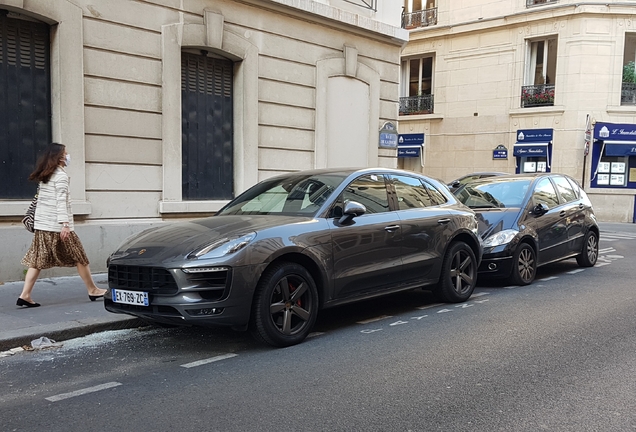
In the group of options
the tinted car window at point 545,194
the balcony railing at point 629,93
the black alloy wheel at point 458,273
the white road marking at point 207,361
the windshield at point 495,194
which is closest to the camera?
the white road marking at point 207,361

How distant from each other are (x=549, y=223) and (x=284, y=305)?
18.4 feet

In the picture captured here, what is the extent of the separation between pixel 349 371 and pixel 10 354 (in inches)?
119

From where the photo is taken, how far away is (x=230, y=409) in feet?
13.1

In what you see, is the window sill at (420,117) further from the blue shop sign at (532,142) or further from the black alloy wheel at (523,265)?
the black alloy wheel at (523,265)

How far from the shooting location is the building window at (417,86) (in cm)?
2812

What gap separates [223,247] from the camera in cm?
516

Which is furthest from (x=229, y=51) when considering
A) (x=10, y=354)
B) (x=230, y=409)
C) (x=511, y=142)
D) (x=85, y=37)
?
(x=511, y=142)

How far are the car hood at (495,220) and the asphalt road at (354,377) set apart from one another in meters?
1.90

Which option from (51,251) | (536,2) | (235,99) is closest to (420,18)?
(536,2)

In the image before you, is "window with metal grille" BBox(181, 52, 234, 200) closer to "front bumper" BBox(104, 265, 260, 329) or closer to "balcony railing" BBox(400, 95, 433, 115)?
"front bumper" BBox(104, 265, 260, 329)

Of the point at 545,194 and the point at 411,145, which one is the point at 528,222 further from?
the point at 411,145

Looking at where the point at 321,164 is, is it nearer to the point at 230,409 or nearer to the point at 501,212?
the point at 501,212

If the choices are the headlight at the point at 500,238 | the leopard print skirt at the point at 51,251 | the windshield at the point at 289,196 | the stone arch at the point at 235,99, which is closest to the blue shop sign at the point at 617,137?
the stone arch at the point at 235,99

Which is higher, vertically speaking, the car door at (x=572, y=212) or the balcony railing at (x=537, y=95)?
the balcony railing at (x=537, y=95)
